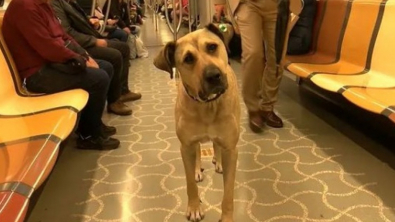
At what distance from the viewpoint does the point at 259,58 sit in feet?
8.75

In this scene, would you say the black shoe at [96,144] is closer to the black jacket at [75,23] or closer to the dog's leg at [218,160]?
the dog's leg at [218,160]

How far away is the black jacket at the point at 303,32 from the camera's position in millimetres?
3371

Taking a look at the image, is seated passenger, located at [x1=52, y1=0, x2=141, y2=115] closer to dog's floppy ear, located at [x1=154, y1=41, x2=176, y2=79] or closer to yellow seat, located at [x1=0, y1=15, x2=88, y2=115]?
yellow seat, located at [x1=0, y1=15, x2=88, y2=115]

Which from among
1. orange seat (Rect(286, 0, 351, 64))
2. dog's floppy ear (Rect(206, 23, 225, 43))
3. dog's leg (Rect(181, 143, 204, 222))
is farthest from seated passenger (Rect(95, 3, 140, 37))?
dog's leg (Rect(181, 143, 204, 222))

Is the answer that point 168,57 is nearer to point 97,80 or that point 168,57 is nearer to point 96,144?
point 97,80

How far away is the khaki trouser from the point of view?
104 inches

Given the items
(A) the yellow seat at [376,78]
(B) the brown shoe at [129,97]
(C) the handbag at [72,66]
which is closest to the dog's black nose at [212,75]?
(A) the yellow seat at [376,78]

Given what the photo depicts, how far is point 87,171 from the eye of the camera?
2355 millimetres

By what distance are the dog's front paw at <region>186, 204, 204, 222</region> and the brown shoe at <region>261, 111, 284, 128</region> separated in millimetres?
1229

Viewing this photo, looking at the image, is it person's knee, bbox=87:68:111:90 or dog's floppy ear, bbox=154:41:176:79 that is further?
person's knee, bbox=87:68:111:90

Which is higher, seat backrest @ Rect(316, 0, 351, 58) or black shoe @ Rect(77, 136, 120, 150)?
seat backrest @ Rect(316, 0, 351, 58)

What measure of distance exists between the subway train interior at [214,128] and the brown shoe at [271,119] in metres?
0.01

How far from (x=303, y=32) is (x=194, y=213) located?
2.14 m

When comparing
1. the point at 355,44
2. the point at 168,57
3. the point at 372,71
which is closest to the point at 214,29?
the point at 168,57
